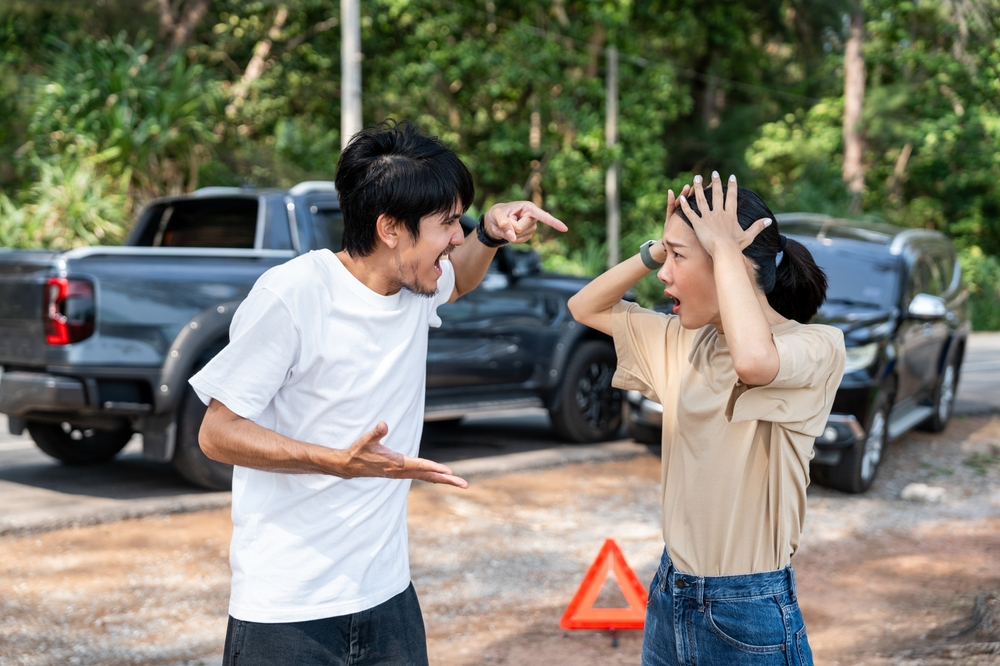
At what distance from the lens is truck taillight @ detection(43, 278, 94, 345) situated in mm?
6086

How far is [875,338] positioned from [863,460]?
850mm

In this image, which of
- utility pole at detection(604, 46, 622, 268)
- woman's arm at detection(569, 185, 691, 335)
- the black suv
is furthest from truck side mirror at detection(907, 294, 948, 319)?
utility pole at detection(604, 46, 622, 268)

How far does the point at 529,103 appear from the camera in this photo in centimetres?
2317

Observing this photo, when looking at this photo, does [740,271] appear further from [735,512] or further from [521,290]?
[521,290]

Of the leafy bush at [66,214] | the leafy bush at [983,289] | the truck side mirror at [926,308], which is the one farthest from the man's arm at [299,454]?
the leafy bush at [983,289]

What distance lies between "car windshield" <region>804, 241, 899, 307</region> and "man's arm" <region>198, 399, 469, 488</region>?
20.4 feet

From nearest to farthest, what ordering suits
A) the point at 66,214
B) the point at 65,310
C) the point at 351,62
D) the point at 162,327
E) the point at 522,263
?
the point at 65,310, the point at 162,327, the point at 522,263, the point at 351,62, the point at 66,214

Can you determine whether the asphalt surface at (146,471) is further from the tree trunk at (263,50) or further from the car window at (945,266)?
the tree trunk at (263,50)

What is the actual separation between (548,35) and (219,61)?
705 cm

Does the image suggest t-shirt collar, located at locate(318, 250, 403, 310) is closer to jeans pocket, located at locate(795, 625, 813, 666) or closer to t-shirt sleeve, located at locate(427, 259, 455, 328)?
t-shirt sleeve, located at locate(427, 259, 455, 328)

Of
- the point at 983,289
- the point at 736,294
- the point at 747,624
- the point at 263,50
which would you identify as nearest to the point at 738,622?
the point at 747,624

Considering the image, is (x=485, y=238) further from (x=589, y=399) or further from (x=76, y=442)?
(x=589, y=399)

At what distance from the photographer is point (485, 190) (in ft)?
79.6

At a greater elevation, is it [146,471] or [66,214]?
[66,214]
